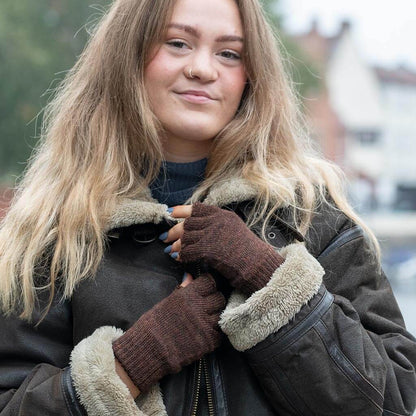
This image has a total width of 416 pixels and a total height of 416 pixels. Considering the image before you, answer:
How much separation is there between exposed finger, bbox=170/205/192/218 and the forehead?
54 centimetres

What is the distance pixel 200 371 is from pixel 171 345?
5.2 inches

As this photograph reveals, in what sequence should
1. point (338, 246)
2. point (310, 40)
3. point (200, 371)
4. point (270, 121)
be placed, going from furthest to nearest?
1. point (310, 40)
2. point (270, 121)
3. point (338, 246)
4. point (200, 371)

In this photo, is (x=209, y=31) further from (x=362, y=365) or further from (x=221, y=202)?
(x=362, y=365)

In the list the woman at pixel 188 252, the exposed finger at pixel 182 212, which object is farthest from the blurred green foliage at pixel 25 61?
the exposed finger at pixel 182 212

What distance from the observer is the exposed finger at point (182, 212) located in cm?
218

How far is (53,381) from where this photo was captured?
2.02m

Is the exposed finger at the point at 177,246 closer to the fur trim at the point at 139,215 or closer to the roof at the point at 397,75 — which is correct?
the fur trim at the point at 139,215

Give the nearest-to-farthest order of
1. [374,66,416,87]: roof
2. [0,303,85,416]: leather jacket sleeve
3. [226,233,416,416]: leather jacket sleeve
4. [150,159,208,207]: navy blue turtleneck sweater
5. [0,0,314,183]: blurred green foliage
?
[226,233,416,416]: leather jacket sleeve
[0,303,85,416]: leather jacket sleeve
[150,159,208,207]: navy blue turtleneck sweater
[0,0,314,183]: blurred green foliage
[374,66,416,87]: roof

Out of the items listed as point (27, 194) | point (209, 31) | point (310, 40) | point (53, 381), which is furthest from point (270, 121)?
point (310, 40)

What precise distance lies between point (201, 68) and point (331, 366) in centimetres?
94

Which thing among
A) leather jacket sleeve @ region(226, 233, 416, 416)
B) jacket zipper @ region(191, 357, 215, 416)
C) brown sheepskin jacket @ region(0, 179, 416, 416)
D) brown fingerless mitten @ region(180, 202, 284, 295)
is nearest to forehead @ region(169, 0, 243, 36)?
brown sheepskin jacket @ region(0, 179, 416, 416)

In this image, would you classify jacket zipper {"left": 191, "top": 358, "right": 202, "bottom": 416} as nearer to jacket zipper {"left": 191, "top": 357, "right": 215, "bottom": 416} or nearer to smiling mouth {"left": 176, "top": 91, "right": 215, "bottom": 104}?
jacket zipper {"left": 191, "top": 357, "right": 215, "bottom": 416}

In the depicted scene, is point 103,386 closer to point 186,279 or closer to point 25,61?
point 186,279

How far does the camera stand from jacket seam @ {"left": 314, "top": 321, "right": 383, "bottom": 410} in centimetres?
190
